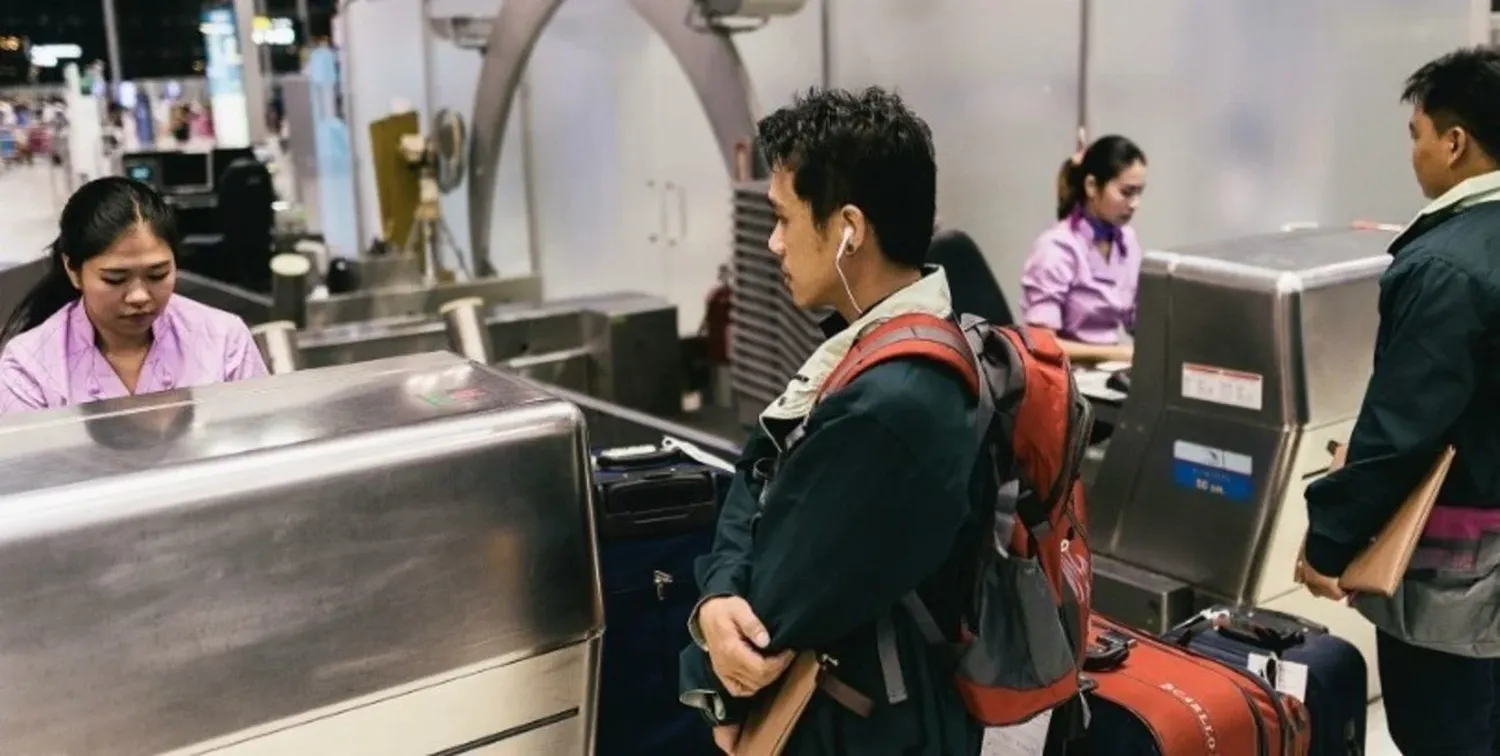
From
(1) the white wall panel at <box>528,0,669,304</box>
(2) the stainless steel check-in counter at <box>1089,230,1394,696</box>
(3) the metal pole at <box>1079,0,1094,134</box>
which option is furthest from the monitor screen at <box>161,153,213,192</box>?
(2) the stainless steel check-in counter at <box>1089,230,1394,696</box>

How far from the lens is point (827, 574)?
56.6 inches

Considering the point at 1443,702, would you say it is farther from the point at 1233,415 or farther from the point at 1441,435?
the point at 1233,415

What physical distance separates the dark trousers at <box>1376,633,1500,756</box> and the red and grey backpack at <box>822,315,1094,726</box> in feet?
3.11

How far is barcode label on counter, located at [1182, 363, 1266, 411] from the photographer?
2.94 m

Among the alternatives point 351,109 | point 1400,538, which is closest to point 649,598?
point 1400,538

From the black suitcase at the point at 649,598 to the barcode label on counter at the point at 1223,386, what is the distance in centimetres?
128

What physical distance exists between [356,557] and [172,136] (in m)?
13.1

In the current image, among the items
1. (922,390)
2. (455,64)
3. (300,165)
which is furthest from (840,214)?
(300,165)

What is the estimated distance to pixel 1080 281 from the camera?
377 cm

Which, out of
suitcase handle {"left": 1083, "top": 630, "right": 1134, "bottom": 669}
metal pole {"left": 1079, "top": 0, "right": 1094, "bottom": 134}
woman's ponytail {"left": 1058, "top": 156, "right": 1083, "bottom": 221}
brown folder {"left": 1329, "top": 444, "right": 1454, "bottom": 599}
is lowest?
suitcase handle {"left": 1083, "top": 630, "right": 1134, "bottom": 669}

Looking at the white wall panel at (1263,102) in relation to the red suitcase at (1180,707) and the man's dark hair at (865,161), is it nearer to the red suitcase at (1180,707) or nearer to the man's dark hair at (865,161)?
the red suitcase at (1180,707)

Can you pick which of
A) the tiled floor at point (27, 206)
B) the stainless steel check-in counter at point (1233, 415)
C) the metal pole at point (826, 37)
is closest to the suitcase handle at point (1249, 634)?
the stainless steel check-in counter at point (1233, 415)

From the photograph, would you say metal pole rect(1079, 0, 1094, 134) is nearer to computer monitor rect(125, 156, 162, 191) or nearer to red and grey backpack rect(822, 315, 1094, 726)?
red and grey backpack rect(822, 315, 1094, 726)

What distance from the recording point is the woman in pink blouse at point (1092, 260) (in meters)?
3.67
